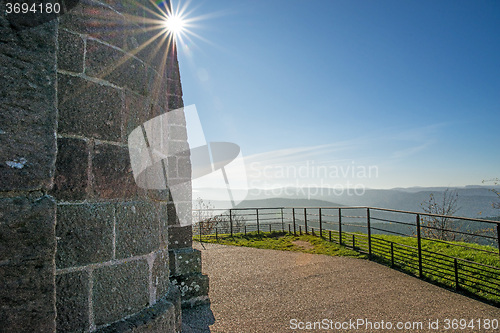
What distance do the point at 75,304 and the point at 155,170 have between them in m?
0.86

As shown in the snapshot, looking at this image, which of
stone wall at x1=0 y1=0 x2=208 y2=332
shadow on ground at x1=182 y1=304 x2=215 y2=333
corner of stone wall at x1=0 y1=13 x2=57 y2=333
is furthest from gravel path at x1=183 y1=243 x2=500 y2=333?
corner of stone wall at x1=0 y1=13 x2=57 y2=333

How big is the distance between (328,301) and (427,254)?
286cm

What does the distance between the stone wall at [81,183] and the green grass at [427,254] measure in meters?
3.63

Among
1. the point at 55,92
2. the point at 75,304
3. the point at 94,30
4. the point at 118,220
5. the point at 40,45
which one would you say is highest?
the point at 94,30

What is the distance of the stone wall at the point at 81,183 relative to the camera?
3.87ft

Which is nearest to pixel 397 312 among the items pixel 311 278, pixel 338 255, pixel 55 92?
pixel 311 278

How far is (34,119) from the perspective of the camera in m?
1.25

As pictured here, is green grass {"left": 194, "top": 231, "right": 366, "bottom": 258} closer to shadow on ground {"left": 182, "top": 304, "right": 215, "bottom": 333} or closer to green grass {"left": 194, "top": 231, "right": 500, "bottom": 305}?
green grass {"left": 194, "top": 231, "right": 500, "bottom": 305}

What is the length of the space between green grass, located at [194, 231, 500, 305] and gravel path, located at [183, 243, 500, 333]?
11.2 inches

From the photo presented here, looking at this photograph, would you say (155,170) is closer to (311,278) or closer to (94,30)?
(94,30)

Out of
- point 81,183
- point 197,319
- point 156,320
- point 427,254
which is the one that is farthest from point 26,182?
point 427,254

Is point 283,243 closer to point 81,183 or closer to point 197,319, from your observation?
point 197,319

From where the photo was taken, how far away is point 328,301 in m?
4.41

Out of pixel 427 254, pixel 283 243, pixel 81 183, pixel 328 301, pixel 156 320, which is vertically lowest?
pixel 283 243
